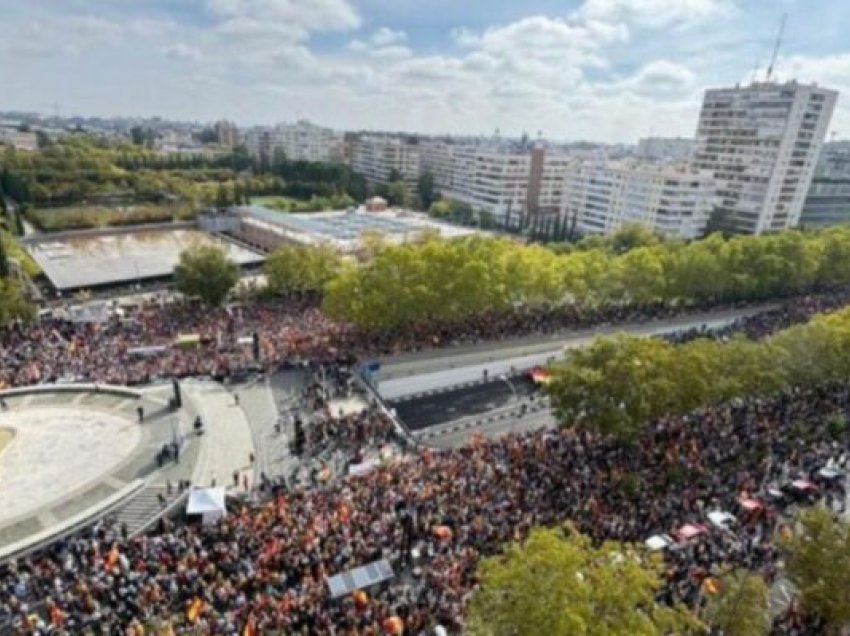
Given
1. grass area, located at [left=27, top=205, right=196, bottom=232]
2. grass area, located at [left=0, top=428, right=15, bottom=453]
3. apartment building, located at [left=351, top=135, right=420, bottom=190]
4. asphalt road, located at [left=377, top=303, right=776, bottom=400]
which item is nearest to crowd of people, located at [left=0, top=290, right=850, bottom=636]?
asphalt road, located at [left=377, top=303, right=776, bottom=400]

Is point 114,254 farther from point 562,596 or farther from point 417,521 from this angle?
point 562,596

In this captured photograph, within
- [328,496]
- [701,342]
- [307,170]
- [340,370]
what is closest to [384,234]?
[340,370]

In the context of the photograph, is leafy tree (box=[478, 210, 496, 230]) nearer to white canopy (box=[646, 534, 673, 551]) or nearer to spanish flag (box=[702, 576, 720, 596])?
white canopy (box=[646, 534, 673, 551])

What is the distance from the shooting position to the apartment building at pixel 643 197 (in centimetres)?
8625

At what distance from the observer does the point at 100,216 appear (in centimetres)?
8431

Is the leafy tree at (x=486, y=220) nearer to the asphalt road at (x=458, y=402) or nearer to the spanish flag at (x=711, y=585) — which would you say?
the asphalt road at (x=458, y=402)

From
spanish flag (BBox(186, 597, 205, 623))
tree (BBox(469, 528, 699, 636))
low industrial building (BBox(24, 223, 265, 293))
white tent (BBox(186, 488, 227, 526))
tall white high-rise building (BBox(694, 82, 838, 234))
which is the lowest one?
low industrial building (BBox(24, 223, 265, 293))

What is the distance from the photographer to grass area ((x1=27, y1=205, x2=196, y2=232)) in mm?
81188

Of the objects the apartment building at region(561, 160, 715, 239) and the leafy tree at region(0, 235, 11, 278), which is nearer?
the leafy tree at region(0, 235, 11, 278)

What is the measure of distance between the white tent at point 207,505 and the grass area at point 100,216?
71.6 meters

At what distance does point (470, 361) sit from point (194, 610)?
83.2 ft

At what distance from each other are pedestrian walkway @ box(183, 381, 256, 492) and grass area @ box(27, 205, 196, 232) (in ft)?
196

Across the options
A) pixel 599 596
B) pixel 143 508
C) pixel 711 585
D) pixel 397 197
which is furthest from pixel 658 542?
pixel 397 197

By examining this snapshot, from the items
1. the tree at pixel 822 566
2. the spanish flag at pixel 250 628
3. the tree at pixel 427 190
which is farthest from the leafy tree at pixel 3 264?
the tree at pixel 427 190
